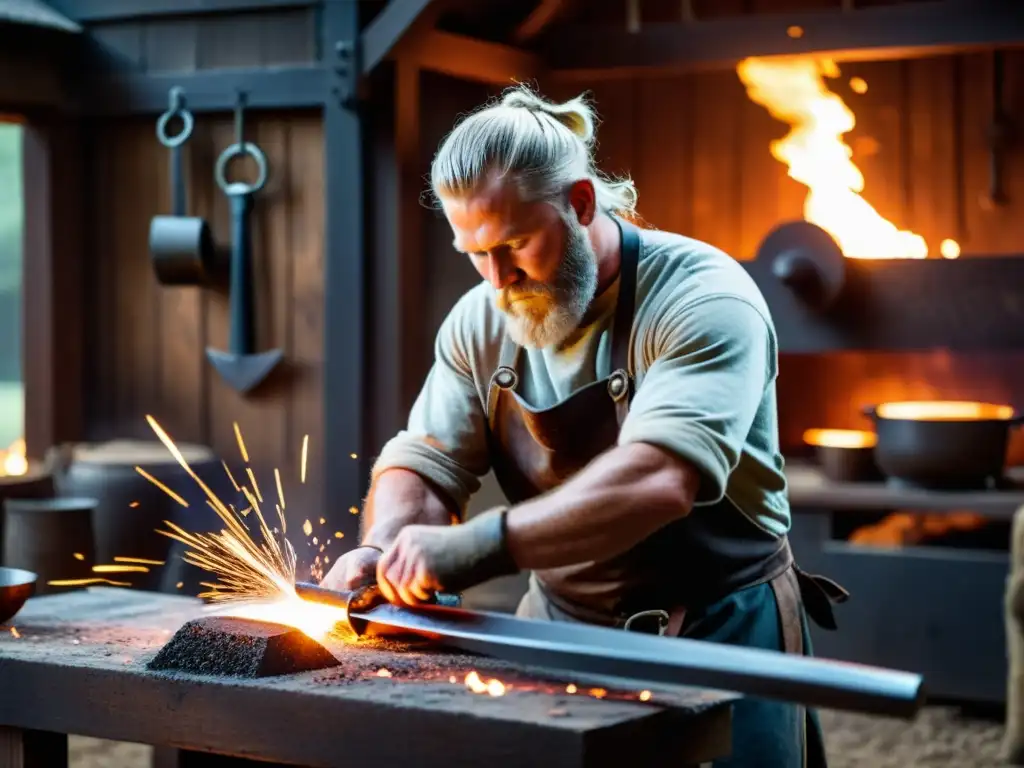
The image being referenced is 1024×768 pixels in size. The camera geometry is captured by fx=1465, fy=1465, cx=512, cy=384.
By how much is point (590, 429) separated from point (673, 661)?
65 cm

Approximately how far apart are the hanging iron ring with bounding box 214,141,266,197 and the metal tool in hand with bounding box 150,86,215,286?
16cm

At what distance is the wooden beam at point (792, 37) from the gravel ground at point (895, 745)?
7.64ft

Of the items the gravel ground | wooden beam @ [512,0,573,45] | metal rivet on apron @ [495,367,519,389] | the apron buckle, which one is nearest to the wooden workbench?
the apron buckle

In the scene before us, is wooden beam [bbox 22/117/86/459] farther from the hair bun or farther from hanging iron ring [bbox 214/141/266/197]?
the hair bun

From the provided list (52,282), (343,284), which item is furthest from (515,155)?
(52,282)

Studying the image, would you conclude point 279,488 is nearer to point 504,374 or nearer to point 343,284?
point 343,284

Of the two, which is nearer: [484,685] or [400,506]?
[484,685]

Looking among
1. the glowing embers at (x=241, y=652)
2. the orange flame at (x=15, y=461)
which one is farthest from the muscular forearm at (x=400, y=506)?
the orange flame at (x=15, y=461)

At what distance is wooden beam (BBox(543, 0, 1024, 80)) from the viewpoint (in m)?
5.05

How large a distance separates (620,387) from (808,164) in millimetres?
3234

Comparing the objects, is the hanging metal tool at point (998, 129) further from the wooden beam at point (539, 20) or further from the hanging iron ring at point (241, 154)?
the hanging iron ring at point (241, 154)

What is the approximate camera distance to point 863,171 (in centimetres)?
554

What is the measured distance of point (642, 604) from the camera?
263cm

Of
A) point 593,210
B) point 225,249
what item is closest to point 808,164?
point 225,249
